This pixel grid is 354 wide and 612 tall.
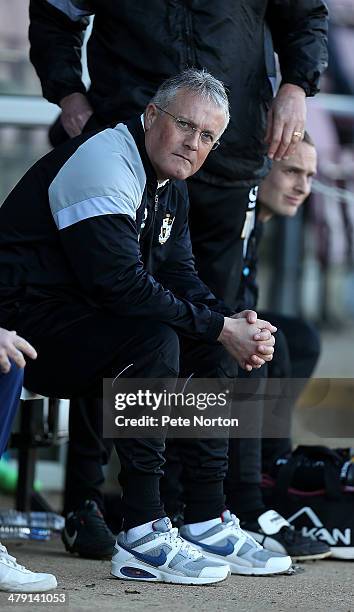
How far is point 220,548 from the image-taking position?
10.9ft

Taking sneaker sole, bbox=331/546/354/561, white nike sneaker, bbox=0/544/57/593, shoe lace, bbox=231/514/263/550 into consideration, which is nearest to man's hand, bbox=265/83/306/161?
shoe lace, bbox=231/514/263/550

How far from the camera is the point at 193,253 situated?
378 cm

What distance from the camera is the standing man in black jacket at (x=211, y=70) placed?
3545 mm

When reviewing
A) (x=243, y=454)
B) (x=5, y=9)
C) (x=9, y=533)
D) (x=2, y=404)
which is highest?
(x=5, y=9)

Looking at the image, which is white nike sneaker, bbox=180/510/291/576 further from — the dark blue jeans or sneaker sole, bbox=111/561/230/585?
the dark blue jeans

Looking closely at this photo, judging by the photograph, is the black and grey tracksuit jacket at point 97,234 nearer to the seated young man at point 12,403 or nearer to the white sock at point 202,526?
the seated young man at point 12,403

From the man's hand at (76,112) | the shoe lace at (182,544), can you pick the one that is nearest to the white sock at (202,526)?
the shoe lace at (182,544)

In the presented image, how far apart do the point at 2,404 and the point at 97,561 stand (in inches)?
33.5

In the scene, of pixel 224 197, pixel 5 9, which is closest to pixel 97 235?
pixel 224 197

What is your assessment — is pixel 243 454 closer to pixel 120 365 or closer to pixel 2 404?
pixel 120 365

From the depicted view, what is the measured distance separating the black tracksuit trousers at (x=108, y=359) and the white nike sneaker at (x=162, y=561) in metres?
0.05

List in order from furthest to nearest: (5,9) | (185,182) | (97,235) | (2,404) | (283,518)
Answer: (5,9) < (283,518) < (185,182) < (97,235) < (2,404)

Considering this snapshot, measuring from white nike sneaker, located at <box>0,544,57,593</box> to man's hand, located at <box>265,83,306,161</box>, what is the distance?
1425 millimetres

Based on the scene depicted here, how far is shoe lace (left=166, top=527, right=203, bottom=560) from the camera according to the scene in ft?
10.1
